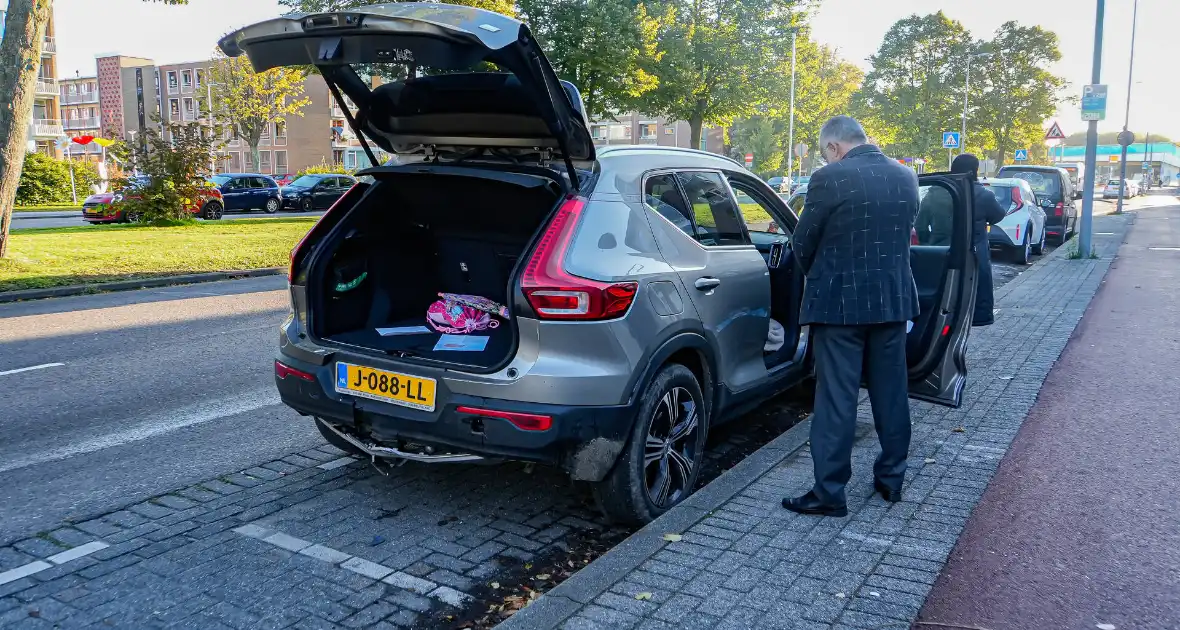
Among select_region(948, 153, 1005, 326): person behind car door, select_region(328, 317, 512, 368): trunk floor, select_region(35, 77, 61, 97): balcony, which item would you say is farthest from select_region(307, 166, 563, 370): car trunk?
select_region(35, 77, 61, 97): balcony

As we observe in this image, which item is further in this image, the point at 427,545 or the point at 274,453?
the point at 274,453

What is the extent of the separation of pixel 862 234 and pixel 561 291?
4.67 ft

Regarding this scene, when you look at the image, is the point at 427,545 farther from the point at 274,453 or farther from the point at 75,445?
the point at 75,445

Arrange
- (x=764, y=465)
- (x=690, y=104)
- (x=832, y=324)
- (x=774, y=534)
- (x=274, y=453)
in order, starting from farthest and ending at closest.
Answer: (x=690, y=104) → (x=274, y=453) → (x=764, y=465) → (x=832, y=324) → (x=774, y=534)

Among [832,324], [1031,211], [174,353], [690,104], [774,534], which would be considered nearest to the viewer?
[774,534]

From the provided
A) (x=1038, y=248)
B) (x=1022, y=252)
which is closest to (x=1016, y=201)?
(x=1022, y=252)

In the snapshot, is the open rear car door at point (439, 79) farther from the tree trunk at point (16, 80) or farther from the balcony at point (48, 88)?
the balcony at point (48, 88)

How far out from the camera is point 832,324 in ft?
13.3

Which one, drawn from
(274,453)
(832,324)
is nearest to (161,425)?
(274,453)

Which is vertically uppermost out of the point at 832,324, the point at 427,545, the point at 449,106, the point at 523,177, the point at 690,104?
the point at 690,104

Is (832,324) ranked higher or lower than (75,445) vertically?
higher

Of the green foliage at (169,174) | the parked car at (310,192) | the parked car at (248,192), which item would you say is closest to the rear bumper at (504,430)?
the green foliage at (169,174)

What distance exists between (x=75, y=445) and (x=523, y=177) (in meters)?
3.29

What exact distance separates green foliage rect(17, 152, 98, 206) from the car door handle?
4072 centimetres
